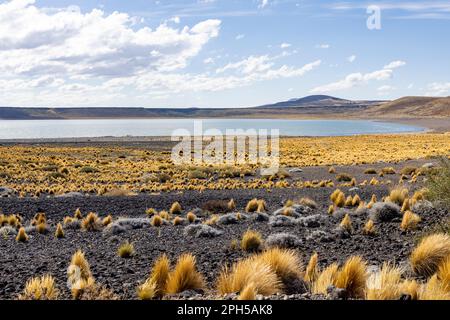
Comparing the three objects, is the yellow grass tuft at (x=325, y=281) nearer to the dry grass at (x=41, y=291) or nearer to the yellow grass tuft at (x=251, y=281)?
the yellow grass tuft at (x=251, y=281)

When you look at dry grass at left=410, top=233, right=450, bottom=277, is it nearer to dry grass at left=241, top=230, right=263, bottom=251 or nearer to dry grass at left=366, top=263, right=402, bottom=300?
dry grass at left=366, top=263, right=402, bottom=300

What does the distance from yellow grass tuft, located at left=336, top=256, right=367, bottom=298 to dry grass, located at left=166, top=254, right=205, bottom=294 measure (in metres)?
1.78

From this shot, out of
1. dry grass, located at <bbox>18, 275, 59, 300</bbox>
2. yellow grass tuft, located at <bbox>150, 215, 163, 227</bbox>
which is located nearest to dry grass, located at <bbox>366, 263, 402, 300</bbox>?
dry grass, located at <bbox>18, 275, 59, 300</bbox>

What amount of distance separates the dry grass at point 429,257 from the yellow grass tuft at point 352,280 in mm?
1539

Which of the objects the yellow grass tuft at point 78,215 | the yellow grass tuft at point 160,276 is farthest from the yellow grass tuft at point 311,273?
the yellow grass tuft at point 78,215

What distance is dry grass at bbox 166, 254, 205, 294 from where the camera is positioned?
628 cm

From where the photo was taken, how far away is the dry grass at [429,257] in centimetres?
735

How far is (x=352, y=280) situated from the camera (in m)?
6.16

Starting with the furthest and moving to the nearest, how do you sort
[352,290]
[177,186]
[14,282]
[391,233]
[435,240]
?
[177,186] < [391,233] < [435,240] < [14,282] < [352,290]

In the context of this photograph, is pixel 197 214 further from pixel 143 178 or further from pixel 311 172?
Answer: pixel 311 172
